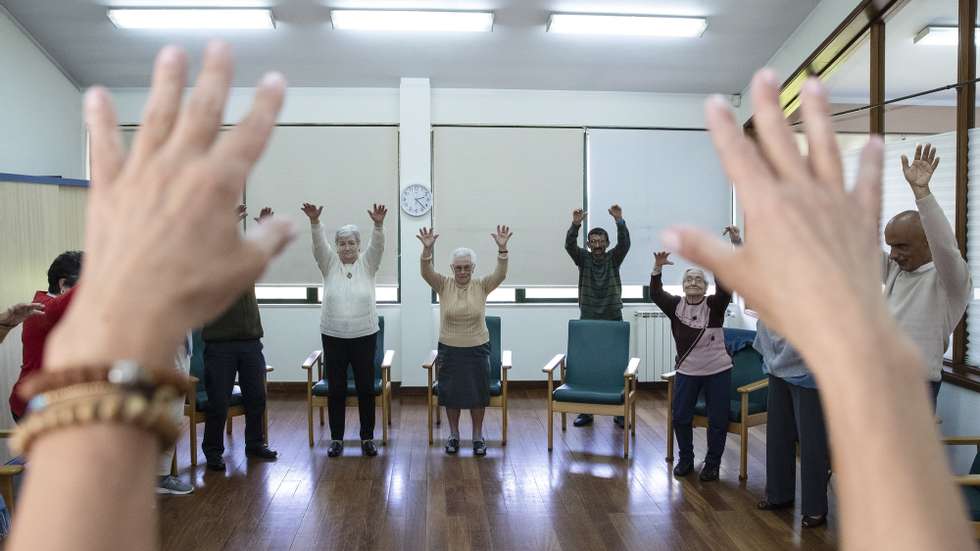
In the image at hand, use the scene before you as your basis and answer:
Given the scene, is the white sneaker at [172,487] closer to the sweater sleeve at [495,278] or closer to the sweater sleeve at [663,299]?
the sweater sleeve at [495,278]

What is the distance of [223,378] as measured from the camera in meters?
4.75

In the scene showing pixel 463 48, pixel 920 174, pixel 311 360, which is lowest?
pixel 311 360

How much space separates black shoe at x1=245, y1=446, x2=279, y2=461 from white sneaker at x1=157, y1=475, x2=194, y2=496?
0.66 meters

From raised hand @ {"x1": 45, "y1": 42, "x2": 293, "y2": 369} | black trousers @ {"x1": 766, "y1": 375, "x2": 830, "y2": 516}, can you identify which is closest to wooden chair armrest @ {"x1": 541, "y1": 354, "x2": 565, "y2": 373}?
black trousers @ {"x1": 766, "y1": 375, "x2": 830, "y2": 516}

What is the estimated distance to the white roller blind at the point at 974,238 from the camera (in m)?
3.69

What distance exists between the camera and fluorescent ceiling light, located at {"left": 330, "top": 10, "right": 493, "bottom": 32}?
5688mm

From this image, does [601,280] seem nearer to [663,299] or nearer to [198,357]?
[663,299]

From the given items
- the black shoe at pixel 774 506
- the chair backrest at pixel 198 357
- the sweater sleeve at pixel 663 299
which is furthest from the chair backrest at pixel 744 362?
the chair backrest at pixel 198 357

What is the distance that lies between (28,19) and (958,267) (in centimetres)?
650

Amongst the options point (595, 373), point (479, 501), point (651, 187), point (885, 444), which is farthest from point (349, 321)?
point (885, 444)

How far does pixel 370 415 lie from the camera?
5.13 meters

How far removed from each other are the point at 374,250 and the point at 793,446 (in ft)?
9.63

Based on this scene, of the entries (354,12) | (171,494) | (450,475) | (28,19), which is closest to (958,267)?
(450,475)

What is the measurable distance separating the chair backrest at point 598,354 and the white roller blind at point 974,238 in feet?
7.26
